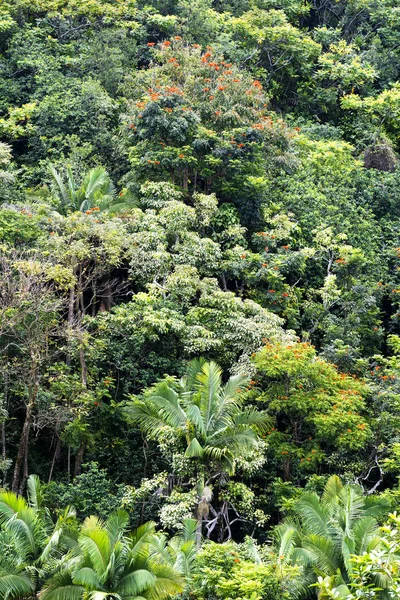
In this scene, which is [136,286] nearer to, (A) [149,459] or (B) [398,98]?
(A) [149,459]

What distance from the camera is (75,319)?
18.4m

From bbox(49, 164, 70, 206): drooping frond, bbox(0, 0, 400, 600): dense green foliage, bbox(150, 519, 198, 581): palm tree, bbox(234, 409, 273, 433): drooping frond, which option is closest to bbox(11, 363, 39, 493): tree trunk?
bbox(0, 0, 400, 600): dense green foliage

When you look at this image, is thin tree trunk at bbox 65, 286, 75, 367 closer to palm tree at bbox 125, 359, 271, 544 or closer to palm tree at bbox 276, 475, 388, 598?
palm tree at bbox 125, 359, 271, 544

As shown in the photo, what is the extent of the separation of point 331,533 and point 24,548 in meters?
5.02

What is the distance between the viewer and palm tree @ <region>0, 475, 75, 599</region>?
13.3 meters

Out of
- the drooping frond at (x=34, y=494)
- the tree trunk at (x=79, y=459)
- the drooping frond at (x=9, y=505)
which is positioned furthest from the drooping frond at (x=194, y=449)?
the tree trunk at (x=79, y=459)

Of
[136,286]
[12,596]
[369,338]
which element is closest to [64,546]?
[12,596]

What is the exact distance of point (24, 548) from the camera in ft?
45.0

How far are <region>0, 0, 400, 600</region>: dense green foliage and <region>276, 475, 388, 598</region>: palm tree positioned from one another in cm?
5

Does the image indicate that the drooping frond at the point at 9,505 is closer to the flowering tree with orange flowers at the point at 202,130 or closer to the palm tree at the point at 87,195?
the palm tree at the point at 87,195

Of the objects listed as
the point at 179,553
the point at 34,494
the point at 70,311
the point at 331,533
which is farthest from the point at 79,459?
the point at 331,533

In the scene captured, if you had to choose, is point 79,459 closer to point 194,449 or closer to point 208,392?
point 194,449

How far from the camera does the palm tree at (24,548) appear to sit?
1333cm

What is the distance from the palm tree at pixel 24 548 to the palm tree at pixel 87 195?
862 cm
